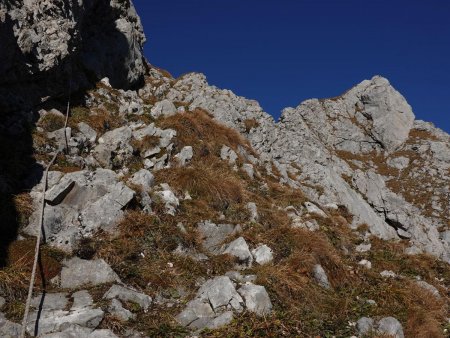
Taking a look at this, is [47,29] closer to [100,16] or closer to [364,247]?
[100,16]

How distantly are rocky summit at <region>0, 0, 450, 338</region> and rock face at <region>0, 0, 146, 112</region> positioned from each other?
0.24 ft

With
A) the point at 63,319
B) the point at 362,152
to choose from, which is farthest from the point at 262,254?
the point at 362,152

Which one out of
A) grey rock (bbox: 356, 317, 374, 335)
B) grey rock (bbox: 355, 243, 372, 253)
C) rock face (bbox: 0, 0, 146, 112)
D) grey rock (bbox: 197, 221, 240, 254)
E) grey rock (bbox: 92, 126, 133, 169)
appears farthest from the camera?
grey rock (bbox: 355, 243, 372, 253)

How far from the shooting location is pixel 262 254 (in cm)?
1160

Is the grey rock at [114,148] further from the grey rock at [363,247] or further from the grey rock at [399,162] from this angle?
the grey rock at [399,162]

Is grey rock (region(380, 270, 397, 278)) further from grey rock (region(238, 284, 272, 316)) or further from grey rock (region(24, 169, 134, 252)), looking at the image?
grey rock (region(24, 169, 134, 252))

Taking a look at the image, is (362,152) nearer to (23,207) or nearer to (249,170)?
(249,170)

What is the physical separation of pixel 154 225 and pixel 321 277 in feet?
17.8

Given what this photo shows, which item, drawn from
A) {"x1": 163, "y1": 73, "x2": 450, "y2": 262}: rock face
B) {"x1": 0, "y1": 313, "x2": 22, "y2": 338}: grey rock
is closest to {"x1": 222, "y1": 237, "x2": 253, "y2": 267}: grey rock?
{"x1": 0, "y1": 313, "x2": 22, "y2": 338}: grey rock

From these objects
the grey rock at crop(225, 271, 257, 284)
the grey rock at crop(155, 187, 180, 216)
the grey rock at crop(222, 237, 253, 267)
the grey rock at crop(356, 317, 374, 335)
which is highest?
the grey rock at crop(155, 187, 180, 216)

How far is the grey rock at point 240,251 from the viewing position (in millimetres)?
11164

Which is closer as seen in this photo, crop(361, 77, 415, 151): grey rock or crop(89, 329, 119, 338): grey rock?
crop(89, 329, 119, 338): grey rock

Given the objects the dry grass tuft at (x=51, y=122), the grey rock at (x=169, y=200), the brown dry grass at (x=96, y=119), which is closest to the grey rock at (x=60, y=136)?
the dry grass tuft at (x=51, y=122)

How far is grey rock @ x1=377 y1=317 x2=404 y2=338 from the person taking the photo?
9188 mm
